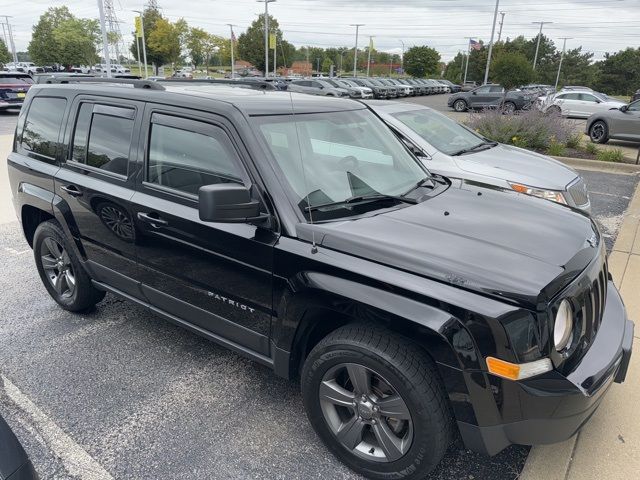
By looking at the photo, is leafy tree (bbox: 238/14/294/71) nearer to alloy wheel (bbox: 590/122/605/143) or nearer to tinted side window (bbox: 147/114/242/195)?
alloy wheel (bbox: 590/122/605/143)

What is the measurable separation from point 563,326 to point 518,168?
417 centimetres

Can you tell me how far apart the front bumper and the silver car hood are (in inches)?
145

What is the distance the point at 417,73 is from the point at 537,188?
62527 millimetres

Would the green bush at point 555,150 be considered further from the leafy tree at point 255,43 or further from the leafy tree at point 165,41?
the leafy tree at point 255,43

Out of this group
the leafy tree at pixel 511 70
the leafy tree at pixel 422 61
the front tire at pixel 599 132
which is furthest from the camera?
the leafy tree at pixel 422 61

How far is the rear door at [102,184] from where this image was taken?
10.4 ft

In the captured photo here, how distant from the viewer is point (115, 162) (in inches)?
128

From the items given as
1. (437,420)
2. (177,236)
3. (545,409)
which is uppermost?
(177,236)

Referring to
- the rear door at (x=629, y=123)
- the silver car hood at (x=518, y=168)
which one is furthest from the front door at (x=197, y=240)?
the rear door at (x=629, y=123)

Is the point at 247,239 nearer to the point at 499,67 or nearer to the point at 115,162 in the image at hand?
the point at 115,162

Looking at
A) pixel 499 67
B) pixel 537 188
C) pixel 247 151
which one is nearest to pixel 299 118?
pixel 247 151

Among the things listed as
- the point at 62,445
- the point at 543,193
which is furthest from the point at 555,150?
the point at 62,445

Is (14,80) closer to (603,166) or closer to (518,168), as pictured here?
(518,168)

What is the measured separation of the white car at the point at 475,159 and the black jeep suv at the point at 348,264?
2206 millimetres
